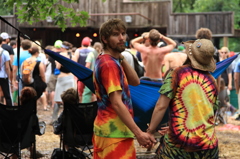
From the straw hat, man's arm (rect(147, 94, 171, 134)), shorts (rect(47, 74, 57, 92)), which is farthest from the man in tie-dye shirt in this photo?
shorts (rect(47, 74, 57, 92))

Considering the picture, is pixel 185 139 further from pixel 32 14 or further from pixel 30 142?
pixel 32 14

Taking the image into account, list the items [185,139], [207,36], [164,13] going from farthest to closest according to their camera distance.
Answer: [164,13] → [207,36] → [185,139]

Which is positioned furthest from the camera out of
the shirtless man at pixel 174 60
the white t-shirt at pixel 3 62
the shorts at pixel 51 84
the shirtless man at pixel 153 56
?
the shorts at pixel 51 84

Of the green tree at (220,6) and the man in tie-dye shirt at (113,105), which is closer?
the man in tie-dye shirt at (113,105)

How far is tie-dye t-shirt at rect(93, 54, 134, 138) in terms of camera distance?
11.5ft

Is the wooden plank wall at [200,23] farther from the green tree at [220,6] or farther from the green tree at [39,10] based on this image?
the green tree at [39,10]

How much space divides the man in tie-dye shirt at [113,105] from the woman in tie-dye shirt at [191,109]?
0.22 meters

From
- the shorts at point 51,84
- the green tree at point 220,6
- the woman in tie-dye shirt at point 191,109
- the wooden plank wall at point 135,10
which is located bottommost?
the shorts at point 51,84

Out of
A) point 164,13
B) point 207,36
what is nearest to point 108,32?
point 207,36

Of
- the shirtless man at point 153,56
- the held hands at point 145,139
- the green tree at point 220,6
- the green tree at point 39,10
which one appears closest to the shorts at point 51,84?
the shirtless man at point 153,56

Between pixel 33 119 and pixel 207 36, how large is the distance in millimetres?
2788

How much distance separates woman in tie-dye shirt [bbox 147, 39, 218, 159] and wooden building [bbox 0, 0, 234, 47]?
25754mm

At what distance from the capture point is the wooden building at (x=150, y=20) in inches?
1174

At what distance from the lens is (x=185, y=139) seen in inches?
140
